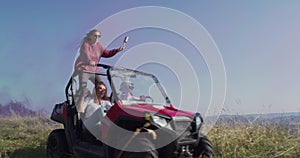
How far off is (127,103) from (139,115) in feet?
2.16

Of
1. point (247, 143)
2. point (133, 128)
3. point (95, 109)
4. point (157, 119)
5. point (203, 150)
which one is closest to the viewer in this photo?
point (157, 119)

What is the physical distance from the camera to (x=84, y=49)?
20.5 feet

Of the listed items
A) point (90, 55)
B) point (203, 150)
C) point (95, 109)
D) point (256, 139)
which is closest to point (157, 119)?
point (203, 150)

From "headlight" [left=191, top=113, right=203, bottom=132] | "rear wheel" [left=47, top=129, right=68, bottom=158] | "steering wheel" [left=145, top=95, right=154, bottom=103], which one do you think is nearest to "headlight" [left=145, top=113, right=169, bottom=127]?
"headlight" [left=191, top=113, right=203, bottom=132]

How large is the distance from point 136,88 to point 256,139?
7.32 ft

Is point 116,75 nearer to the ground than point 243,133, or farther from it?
farther from it

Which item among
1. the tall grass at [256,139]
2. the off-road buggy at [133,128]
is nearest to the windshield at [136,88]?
the off-road buggy at [133,128]

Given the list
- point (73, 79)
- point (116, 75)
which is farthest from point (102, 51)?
point (116, 75)

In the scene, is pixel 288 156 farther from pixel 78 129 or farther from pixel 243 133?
pixel 78 129

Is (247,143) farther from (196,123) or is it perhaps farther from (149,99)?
(149,99)

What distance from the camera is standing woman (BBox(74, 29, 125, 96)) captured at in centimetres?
561

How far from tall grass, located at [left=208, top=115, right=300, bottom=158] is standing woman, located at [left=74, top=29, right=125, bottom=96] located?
2433 millimetres

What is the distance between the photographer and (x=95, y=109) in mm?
5266

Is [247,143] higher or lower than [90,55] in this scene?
lower
